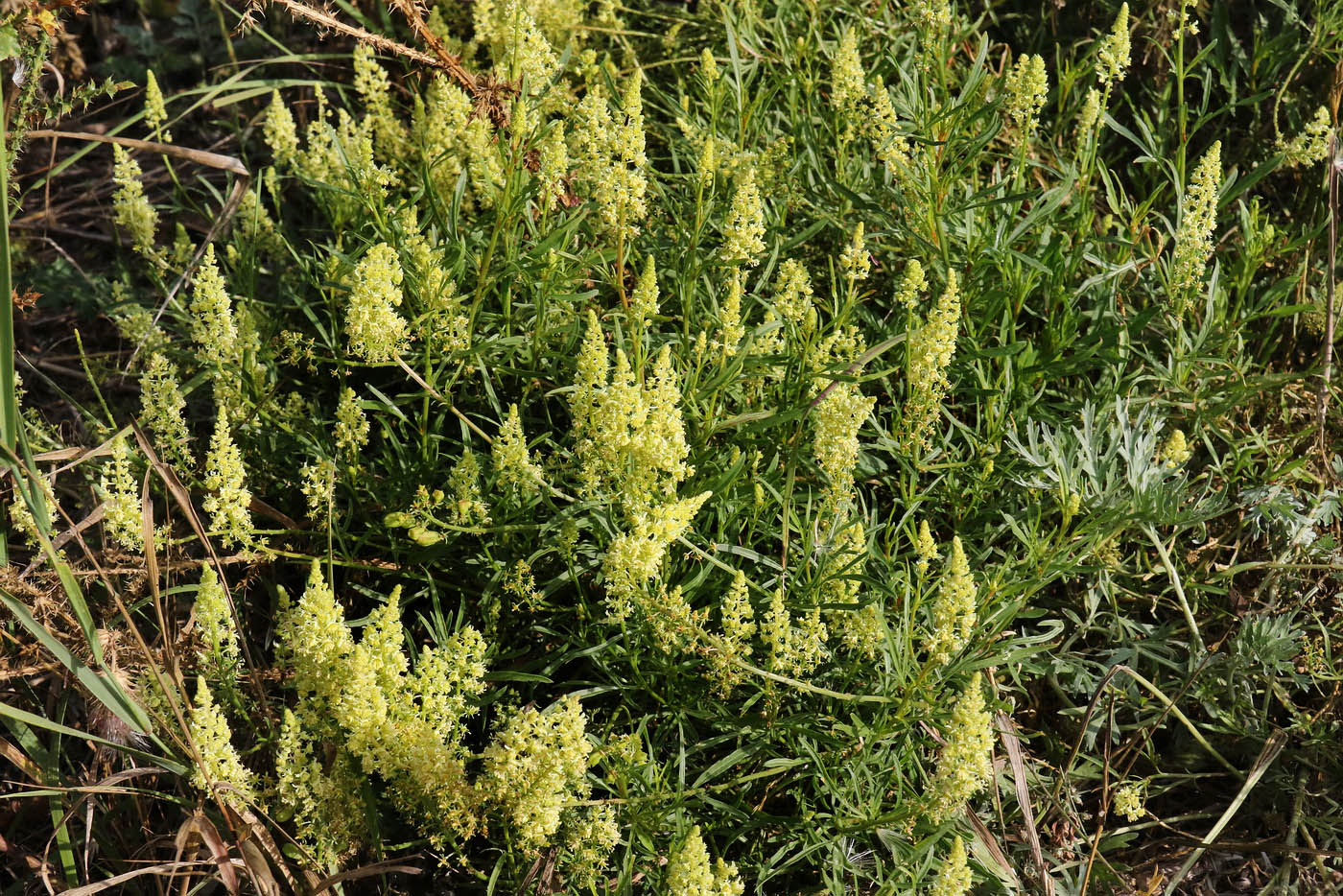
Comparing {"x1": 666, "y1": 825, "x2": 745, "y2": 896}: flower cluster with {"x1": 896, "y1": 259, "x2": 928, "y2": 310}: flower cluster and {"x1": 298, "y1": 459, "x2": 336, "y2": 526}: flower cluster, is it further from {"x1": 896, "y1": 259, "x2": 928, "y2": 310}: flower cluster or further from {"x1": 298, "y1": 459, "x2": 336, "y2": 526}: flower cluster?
{"x1": 896, "y1": 259, "x2": 928, "y2": 310}: flower cluster

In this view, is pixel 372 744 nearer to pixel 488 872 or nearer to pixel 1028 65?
pixel 488 872

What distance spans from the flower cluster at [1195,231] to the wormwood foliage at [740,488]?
23 mm

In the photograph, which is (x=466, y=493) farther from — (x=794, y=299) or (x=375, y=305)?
(x=794, y=299)

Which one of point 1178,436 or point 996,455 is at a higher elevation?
point 1178,436

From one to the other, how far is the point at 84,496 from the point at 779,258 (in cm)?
210

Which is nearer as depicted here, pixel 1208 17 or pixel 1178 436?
pixel 1178 436

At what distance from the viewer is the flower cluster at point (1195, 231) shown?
9.75 feet

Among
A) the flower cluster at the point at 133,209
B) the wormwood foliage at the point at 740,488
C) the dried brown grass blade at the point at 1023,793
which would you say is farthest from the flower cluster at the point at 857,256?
the flower cluster at the point at 133,209

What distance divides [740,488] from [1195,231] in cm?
136

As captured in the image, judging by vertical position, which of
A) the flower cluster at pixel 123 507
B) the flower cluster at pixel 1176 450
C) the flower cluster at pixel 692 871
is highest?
the flower cluster at pixel 123 507

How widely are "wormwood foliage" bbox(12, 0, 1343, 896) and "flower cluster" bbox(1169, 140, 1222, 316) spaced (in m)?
0.02

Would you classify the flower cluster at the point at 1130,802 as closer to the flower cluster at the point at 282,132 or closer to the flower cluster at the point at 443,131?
the flower cluster at the point at 443,131

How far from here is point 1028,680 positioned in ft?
9.93

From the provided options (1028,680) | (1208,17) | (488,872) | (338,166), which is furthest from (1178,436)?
(338,166)
